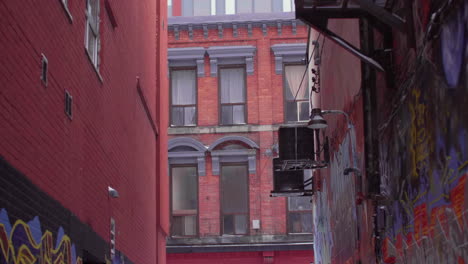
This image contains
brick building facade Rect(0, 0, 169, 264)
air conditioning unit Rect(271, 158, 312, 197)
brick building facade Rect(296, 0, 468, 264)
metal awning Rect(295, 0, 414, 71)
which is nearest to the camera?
brick building facade Rect(296, 0, 468, 264)

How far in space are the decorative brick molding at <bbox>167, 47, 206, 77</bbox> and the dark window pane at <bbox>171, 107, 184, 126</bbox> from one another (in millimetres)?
1516

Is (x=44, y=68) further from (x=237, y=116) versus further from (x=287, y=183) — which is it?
(x=237, y=116)

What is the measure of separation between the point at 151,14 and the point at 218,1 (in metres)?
14.6

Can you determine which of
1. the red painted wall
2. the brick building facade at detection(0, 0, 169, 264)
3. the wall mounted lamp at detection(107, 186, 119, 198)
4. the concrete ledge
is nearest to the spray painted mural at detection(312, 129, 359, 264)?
the wall mounted lamp at detection(107, 186, 119, 198)

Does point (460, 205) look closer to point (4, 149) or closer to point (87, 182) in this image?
point (4, 149)

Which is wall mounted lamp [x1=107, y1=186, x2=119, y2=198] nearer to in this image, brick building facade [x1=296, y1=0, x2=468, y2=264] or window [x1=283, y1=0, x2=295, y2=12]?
brick building facade [x1=296, y1=0, x2=468, y2=264]

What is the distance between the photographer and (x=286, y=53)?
30.4 metres

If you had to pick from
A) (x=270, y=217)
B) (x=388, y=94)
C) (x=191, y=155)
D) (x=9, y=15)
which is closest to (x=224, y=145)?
(x=191, y=155)

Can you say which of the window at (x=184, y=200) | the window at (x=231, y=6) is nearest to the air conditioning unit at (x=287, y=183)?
the window at (x=184, y=200)

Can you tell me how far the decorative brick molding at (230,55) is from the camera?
3044 cm

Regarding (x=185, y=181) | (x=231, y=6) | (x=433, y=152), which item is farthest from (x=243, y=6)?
(x=433, y=152)

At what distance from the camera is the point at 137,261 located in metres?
18.0

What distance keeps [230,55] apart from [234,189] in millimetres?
5033

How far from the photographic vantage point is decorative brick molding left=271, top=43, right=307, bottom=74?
99.5 ft
